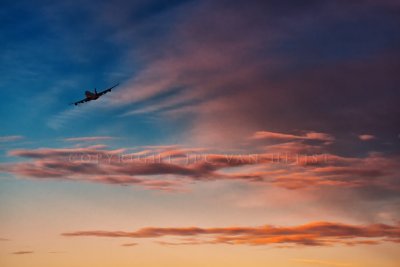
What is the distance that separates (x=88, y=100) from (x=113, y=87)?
11157 millimetres

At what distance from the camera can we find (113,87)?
7121 inches

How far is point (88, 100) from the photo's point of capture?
187 m
